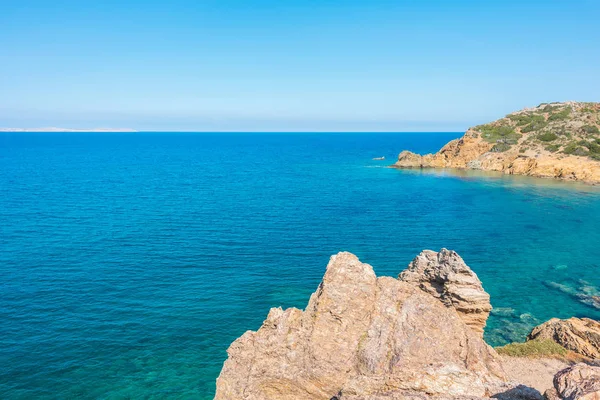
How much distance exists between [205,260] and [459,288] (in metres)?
36.6

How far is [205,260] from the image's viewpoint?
184ft

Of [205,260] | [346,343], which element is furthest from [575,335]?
[205,260]

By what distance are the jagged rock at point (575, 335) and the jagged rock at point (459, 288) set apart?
10.2m

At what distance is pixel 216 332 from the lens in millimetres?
39219

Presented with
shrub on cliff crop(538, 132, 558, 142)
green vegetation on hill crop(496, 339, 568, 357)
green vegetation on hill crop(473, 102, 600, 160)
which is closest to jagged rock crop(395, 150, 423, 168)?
green vegetation on hill crop(473, 102, 600, 160)

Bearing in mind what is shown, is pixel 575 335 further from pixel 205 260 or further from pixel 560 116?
pixel 560 116

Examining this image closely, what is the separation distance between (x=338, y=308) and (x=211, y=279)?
3200 centimetres

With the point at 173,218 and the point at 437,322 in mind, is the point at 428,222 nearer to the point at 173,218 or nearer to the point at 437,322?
the point at 173,218

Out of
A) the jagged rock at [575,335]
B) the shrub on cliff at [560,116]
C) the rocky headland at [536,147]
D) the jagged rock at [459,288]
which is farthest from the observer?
the shrub on cliff at [560,116]

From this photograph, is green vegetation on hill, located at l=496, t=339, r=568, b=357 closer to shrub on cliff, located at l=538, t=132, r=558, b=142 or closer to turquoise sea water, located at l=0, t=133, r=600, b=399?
turquoise sea water, located at l=0, t=133, r=600, b=399

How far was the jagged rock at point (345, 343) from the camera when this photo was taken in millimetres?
19234

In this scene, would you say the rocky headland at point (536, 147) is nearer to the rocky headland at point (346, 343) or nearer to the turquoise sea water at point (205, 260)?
the turquoise sea water at point (205, 260)

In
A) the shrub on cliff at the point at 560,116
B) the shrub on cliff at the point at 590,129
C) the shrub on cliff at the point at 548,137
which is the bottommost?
the shrub on cliff at the point at 548,137

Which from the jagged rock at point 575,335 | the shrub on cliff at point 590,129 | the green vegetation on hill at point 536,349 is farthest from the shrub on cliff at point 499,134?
the green vegetation on hill at point 536,349
